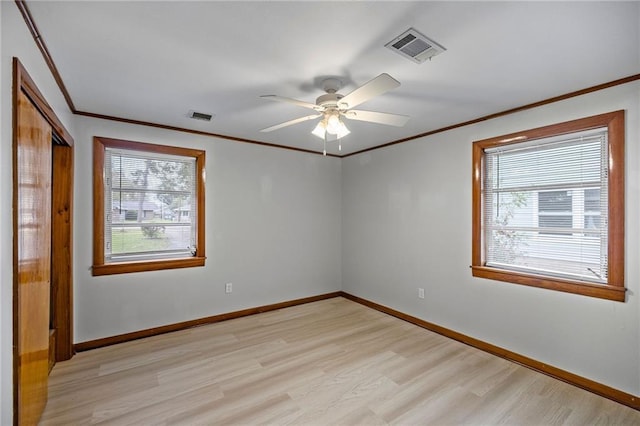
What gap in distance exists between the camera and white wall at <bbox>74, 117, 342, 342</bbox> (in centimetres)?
315

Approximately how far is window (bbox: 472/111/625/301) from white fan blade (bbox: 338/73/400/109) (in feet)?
5.93

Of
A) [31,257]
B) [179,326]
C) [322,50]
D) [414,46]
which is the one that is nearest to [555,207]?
[414,46]

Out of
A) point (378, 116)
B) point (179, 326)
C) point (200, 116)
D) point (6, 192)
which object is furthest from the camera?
point (179, 326)

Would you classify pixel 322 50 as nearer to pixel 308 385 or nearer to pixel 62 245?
pixel 308 385

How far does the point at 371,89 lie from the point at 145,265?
3.06 metres

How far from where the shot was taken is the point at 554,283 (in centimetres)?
266

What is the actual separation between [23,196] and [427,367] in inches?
126

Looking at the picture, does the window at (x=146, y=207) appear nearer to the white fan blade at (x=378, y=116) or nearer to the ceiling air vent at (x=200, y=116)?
the ceiling air vent at (x=200, y=116)

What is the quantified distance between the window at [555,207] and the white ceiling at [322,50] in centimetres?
44

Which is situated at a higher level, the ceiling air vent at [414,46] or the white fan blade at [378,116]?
the ceiling air vent at [414,46]

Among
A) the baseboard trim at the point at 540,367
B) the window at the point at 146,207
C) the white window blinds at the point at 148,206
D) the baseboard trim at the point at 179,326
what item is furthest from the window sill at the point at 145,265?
the baseboard trim at the point at 540,367

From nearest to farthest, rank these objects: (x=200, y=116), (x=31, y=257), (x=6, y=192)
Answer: (x=6, y=192)
(x=31, y=257)
(x=200, y=116)

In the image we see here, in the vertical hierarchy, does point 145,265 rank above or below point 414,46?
below

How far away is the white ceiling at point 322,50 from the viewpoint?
156 centimetres
